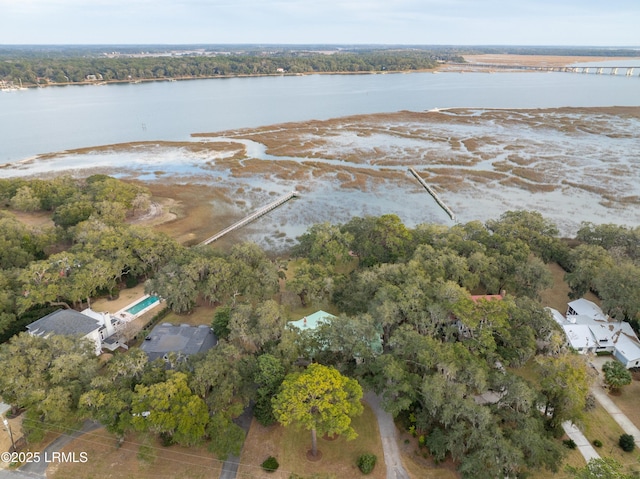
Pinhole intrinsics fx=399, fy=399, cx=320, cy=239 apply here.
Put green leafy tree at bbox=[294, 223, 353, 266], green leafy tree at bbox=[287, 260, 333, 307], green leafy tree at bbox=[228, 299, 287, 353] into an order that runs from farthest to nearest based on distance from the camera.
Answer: green leafy tree at bbox=[294, 223, 353, 266] < green leafy tree at bbox=[287, 260, 333, 307] < green leafy tree at bbox=[228, 299, 287, 353]

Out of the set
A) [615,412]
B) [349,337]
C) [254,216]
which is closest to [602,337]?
[615,412]

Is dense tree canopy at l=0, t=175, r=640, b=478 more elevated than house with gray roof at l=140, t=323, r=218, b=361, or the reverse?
dense tree canopy at l=0, t=175, r=640, b=478

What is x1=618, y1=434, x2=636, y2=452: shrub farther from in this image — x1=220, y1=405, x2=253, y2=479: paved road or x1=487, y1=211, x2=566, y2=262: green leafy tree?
x1=220, y1=405, x2=253, y2=479: paved road

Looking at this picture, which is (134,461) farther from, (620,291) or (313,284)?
(620,291)

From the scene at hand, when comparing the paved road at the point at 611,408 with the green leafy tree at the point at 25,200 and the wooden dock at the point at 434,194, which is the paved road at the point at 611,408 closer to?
the wooden dock at the point at 434,194

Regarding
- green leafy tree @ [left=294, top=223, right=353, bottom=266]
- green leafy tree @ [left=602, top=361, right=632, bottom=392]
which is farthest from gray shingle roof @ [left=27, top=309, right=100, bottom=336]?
green leafy tree @ [left=602, top=361, right=632, bottom=392]

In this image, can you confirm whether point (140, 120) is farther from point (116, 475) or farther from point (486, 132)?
point (116, 475)
